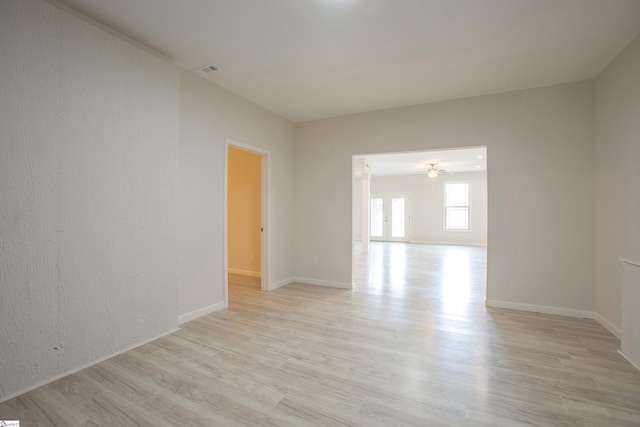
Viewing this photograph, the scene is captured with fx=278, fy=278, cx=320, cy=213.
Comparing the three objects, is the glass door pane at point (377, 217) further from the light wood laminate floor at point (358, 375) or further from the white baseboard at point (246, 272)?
the light wood laminate floor at point (358, 375)

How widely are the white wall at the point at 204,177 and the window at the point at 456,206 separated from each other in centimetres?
917

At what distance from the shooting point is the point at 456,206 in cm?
1098

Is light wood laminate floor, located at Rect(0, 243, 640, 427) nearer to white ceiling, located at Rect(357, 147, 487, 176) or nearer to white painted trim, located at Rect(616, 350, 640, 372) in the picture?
white painted trim, located at Rect(616, 350, 640, 372)

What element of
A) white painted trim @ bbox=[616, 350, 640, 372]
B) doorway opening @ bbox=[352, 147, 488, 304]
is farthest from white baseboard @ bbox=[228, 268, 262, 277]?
white painted trim @ bbox=[616, 350, 640, 372]

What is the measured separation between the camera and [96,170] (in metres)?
2.29

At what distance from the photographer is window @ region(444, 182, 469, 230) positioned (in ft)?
35.6

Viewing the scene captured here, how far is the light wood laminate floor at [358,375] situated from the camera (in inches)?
67.3

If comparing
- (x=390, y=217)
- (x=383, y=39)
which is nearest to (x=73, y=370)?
(x=383, y=39)

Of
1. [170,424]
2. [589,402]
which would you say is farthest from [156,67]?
[589,402]

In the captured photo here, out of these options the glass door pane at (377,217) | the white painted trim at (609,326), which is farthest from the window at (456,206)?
the white painted trim at (609,326)

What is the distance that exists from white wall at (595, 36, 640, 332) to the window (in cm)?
800

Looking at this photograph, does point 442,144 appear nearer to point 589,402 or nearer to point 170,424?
point 589,402

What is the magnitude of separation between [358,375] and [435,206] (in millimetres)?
10218

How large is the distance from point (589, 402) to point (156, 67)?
14.4ft
